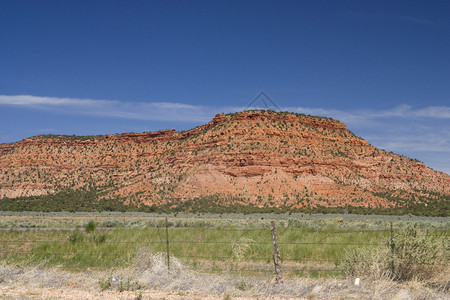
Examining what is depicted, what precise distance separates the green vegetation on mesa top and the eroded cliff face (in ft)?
6.26

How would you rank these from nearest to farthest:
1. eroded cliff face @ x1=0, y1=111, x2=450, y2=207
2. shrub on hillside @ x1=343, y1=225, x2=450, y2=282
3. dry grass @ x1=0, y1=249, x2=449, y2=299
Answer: dry grass @ x1=0, y1=249, x2=449, y2=299 < shrub on hillside @ x1=343, y1=225, x2=450, y2=282 < eroded cliff face @ x1=0, y1=111, x2=450, y2=207

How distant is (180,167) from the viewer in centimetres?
7262

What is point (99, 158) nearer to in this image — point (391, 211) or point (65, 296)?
point (391, 211)

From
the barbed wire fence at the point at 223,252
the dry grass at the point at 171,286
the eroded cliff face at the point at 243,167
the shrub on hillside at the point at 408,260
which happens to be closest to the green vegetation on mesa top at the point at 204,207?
the eroded cliff face at the point at 243,167

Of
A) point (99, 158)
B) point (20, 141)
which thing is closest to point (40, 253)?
point (99, 158)

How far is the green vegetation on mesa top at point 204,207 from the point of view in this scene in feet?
185

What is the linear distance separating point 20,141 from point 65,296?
10165cm

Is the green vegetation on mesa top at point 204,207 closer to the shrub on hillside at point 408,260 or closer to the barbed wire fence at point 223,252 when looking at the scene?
the barbed wire fence at point 223,252

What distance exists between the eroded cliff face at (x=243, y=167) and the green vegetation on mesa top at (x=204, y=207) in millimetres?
1907

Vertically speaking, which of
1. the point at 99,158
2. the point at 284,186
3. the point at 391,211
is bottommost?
the point at 391,211

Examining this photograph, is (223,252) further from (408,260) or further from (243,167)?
(243,167)

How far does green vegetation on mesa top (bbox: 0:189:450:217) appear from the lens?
56250 mm

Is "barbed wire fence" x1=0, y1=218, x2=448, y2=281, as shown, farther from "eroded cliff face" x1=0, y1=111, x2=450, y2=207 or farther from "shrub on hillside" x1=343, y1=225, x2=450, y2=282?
"eroded cliff face" x1=0, y1=111, x2=450, y2=207

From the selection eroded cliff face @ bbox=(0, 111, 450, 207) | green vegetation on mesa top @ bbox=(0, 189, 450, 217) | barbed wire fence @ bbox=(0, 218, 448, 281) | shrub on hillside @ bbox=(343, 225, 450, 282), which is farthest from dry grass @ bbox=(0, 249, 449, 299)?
eroded cliff face @ bbox=(0, 111, 450, 207)
